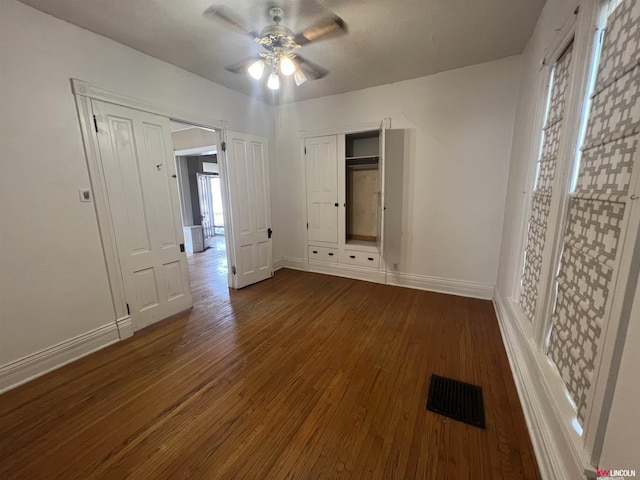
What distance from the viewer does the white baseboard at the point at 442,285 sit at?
10.5 ft

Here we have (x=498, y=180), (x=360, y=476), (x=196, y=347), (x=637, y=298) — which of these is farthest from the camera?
(x=498, y=180)

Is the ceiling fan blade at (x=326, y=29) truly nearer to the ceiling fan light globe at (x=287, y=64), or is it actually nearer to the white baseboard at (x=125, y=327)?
the ceiling fan light globe at (x=287, y=64)

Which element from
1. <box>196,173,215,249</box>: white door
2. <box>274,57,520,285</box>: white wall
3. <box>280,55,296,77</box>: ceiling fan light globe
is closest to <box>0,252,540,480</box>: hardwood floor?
<box>274,57,520,285</box>: white wall

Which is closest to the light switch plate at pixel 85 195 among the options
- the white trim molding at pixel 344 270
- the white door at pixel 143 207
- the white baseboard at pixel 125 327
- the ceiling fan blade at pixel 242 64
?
the white door at pixel 143 207

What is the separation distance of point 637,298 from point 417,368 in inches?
59.3

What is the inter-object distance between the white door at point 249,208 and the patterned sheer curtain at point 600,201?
3350 mm

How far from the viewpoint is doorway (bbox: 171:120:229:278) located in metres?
5.35

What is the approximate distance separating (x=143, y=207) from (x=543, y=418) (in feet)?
11.4

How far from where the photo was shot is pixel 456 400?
168 cm

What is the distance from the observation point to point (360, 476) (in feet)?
4.11

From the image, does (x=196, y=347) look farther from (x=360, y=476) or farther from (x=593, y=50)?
(x=593, y=50)

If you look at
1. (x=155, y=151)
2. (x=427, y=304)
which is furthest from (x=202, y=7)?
(x=427, y=304)

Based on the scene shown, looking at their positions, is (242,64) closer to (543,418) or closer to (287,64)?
(287,64)

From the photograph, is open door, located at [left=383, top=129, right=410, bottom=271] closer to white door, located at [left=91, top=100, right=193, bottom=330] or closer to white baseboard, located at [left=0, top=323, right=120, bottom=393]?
white door, located at [left=91, top=100, right=193, bottom=330]
